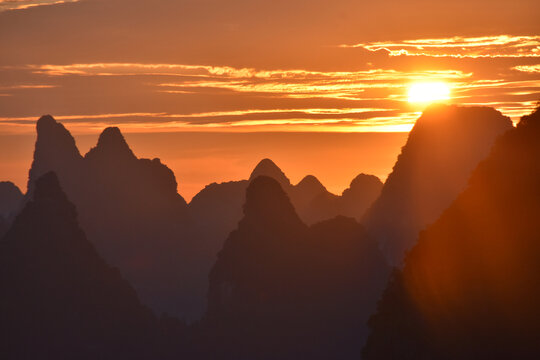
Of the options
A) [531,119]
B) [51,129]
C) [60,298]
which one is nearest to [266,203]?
[60,298]

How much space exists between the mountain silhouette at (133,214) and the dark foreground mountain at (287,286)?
44.0m

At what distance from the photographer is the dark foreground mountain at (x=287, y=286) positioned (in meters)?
104

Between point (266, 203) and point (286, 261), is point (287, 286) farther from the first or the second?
point (266, 203)

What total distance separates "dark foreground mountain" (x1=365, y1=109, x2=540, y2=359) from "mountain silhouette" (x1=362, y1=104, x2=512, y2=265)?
79363mm

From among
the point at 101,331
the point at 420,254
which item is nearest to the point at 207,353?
the point at 101,331

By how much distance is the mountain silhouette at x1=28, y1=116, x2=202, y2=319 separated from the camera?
15925cm

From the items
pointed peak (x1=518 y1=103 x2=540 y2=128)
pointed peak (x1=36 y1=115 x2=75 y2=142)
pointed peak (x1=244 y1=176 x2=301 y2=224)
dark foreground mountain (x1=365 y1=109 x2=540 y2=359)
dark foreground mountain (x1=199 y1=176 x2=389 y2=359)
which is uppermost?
pointed peak (x1=36 y1=115 x2=75 y2=142)

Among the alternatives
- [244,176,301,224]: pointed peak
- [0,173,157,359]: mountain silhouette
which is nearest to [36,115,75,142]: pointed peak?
[0,173,157,359]: mountain silhouette

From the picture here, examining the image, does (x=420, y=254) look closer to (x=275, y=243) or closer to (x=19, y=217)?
(x=275, y=243)

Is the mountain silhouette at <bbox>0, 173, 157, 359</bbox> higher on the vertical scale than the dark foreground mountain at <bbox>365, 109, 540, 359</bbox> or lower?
higher

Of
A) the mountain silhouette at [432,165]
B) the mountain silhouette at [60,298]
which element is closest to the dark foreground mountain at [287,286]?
the mountain silhouette at [60,298]

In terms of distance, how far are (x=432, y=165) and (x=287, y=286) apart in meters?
50.8

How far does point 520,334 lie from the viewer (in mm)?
49375

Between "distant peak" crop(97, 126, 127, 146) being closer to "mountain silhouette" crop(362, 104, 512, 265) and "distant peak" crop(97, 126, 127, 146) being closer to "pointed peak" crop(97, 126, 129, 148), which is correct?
"pointed peak" crop(97, 126, 129, 148)
